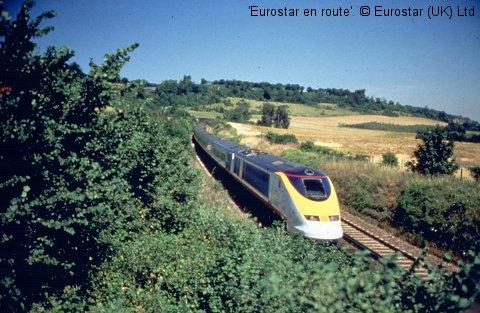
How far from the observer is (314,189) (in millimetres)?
12422

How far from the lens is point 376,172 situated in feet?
66.9

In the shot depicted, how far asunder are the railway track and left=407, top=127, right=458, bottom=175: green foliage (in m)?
8.70

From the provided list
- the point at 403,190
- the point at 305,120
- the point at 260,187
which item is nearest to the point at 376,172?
the point at 403,190

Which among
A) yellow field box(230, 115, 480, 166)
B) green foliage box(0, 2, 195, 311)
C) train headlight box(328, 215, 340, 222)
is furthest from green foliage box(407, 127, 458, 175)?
→ green foliage box(0, 2, 195, 311)

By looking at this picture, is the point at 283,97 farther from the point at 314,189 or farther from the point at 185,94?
the point at 314,189

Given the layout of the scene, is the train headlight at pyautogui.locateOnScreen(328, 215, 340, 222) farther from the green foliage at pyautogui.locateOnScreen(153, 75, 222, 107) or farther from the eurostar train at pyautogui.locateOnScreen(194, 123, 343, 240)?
the green foliage at pyautogui.locateOnScreen(153, 75, 222, 107)

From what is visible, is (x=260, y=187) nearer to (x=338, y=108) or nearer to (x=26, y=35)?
(x=26, y=35)

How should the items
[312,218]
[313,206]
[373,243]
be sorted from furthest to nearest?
1. [373,243]
2. [313,206]
3. [312,218]

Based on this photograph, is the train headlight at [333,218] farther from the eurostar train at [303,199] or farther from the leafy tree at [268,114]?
the leafy tree at [268,114]

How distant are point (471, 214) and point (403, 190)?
12.2 ft

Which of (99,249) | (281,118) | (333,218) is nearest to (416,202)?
(333,218)

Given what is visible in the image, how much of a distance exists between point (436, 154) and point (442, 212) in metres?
7.91

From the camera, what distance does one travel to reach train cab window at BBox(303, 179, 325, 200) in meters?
12.2

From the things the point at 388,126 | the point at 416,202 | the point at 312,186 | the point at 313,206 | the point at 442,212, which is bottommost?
the point at 442,212
